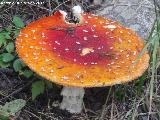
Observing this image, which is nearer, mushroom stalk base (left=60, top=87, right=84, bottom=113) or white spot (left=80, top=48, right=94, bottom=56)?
white spot (left=80, top=48, right=94, bottom=56)

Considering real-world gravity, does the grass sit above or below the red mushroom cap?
below

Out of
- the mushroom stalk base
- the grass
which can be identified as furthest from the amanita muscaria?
the grass

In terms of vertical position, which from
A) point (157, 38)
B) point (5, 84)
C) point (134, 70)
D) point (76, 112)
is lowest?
point (76, 112)

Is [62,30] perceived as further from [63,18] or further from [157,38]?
[157,38]

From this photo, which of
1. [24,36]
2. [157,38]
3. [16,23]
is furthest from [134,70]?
A: [16,23]

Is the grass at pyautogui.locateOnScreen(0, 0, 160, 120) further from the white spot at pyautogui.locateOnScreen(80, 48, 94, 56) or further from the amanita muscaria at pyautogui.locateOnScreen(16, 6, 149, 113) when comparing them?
the white spot at pyautogui.locateOnScreen(80, 48, 94, 56)

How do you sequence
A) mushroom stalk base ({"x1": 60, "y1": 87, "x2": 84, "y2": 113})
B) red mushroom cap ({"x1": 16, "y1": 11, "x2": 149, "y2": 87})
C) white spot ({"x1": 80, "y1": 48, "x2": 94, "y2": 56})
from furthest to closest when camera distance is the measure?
mushroom stalk base ({"x1": 60, "y1": 87, "x2": 84, "y2": 113})
white spot ({"x1": 80, "y1": 48, "x2": 94, "y2": 56})
red mushroom cap ({"x1": 16, "y1": 11, "x2": 149, "y2": 87})

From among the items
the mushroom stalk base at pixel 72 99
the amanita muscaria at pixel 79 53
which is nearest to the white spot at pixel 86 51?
the amanita muscaria at pixel 79 53
